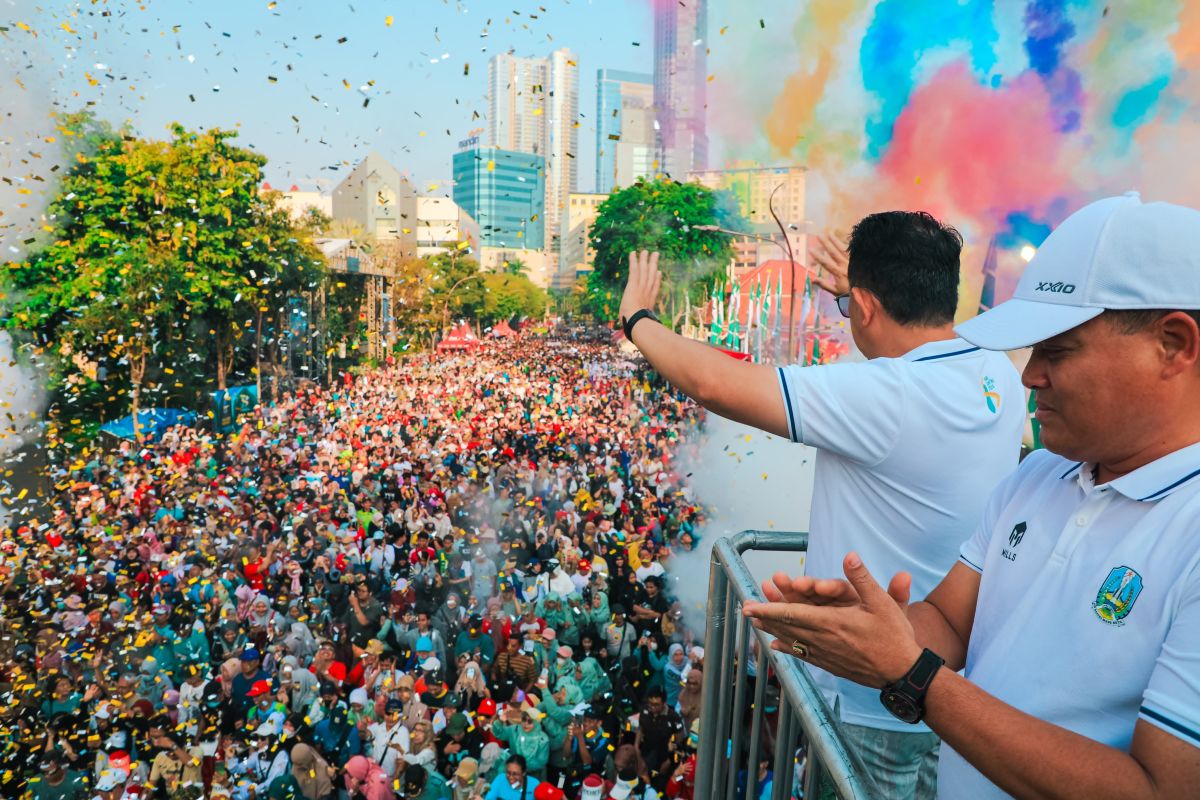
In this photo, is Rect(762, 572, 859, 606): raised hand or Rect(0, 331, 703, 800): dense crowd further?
Rect(0, 331, 703, 800): dense crowd

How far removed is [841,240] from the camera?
2.35 meters

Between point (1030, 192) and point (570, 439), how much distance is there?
8357 millimetres

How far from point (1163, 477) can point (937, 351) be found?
0.78 m

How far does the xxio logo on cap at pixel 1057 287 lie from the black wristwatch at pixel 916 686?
0.46 m

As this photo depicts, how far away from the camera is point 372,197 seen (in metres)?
50.8

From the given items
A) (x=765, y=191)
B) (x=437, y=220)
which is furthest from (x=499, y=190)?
(x=765, y=191)

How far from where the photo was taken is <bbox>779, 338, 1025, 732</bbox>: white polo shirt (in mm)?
1598

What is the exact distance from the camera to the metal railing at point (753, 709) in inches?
42.9

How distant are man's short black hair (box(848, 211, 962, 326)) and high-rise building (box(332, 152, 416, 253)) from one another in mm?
50497

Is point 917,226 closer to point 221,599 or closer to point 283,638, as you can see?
point 283,638

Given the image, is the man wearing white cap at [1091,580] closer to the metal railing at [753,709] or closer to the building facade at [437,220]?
the metal railing at [753,709]

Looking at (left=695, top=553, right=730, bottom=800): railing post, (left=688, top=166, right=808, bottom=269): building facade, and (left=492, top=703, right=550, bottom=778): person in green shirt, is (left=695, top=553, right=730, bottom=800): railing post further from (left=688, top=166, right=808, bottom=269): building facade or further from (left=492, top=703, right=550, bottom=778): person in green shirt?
(left=492, top=703, right=550, bottom=778): person in green shirt

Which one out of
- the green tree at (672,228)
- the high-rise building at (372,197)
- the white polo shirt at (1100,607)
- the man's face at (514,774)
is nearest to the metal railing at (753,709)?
the white polo shirt at (1100,607)

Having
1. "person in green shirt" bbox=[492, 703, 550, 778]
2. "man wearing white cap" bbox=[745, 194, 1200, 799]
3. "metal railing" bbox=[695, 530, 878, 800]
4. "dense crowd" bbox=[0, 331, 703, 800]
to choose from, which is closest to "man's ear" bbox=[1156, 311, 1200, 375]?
"man wearing white cap" bbox=[745, 194, 1200, 799]
